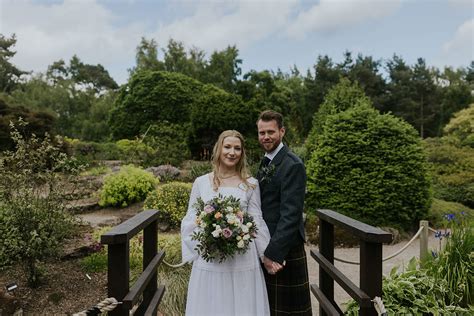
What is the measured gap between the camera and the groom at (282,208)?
2.51m

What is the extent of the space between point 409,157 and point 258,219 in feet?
18.5

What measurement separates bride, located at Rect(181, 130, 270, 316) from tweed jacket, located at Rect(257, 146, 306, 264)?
0.23 feet

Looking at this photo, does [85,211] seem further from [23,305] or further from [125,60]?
[125,60]

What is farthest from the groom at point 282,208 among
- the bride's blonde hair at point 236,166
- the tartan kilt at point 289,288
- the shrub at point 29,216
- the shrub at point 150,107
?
the shrub at point 150,107

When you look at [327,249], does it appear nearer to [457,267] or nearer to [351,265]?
[457,267]

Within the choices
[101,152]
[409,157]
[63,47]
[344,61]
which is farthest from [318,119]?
[63,47]

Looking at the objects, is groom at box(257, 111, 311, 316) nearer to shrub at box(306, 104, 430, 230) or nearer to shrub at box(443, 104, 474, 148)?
shrub at box(306, 104, 430, 230)

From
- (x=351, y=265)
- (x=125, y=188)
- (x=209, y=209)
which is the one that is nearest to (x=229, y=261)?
(x=209, y=209)

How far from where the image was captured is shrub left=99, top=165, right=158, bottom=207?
8.83 metres

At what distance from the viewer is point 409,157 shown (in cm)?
734

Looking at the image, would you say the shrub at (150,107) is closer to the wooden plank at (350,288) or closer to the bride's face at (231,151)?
the bride's face at (231,151)

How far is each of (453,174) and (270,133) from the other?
12.0 meters

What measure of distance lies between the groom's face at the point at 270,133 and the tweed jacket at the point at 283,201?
7cm

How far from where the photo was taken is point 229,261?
2490mm
